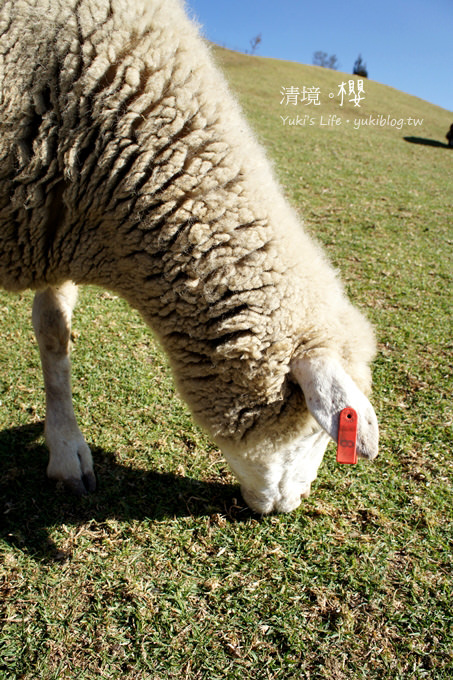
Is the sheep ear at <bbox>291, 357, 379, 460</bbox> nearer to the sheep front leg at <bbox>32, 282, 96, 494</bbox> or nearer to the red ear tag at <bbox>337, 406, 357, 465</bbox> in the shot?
the red ear tag at <bbox>337, 406, 357, 465</bbox>

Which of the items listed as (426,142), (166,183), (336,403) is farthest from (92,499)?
(426,142)

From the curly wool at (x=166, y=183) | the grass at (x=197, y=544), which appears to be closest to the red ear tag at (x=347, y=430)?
the curly wool at (x=166, y=183)

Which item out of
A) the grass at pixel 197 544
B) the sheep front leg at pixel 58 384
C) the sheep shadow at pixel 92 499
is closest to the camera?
the grass at pixel 197 544

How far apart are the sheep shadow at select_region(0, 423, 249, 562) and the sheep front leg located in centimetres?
13

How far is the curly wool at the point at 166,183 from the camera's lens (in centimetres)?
228

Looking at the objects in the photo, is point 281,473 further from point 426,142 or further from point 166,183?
point 426,142

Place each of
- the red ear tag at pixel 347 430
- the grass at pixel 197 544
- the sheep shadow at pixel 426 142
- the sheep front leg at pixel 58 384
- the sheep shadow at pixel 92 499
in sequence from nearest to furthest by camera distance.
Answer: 1. the red ear tag at pixel 347 430
2. the grass at pixel 197 544
3. the sheep shadow at pixel 92 499
4. the sheep front leg at pixel 58 384
5. the sheep shadow at pixel 426 142

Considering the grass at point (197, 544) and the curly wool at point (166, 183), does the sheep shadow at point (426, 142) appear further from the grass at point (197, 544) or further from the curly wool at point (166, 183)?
the curly wool at point (166, 183)

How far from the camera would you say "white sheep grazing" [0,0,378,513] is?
227cm

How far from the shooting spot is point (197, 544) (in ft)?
10.1

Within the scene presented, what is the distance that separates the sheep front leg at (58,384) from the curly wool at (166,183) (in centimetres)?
103

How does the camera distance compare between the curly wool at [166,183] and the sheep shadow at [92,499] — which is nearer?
the curly wool at [166,183]

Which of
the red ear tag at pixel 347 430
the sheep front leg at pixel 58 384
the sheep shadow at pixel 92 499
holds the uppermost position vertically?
the red ear tag at pixel 347 430

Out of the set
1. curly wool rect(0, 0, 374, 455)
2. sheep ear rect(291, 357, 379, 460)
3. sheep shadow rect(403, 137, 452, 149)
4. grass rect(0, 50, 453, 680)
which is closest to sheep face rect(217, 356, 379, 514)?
sheep ear rect(291, 357, 379, 460)
